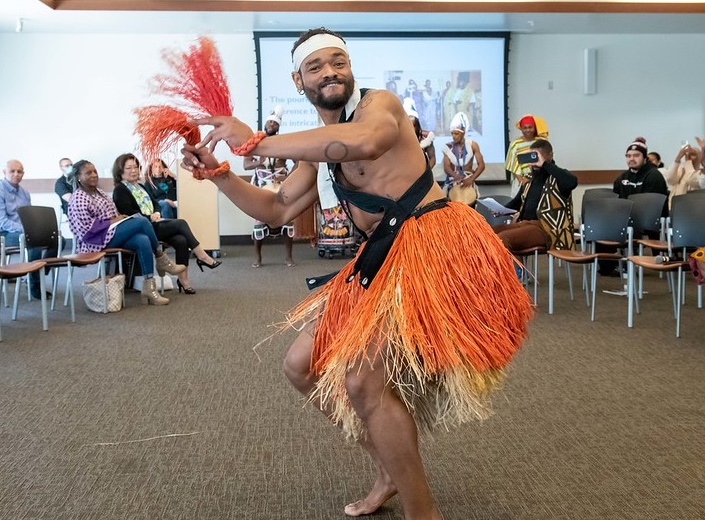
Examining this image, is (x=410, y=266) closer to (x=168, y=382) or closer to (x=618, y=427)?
(x=618, y=427)

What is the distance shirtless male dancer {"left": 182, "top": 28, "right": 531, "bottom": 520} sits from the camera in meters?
2.01

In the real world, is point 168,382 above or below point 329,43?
below

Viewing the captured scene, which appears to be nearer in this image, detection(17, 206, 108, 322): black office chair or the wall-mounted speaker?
detection(17, 206, 108, 322): black office chair

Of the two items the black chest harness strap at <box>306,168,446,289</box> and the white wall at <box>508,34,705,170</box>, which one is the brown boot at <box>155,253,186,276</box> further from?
the white wall at <box>508,34,705,170</box>

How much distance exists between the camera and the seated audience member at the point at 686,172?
341 inches

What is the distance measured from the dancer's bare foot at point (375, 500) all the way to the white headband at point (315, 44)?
1241mm

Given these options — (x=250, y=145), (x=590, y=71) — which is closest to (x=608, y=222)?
(x=250, y=145)

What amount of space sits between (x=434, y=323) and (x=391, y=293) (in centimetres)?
14

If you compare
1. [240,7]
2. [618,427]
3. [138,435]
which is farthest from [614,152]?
[138,435]

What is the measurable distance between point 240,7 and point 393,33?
258 cm

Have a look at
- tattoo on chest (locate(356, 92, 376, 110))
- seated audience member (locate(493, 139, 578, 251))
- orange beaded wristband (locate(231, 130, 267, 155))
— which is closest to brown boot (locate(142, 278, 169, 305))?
seated audience member (locate(493, 139, 578, 251))

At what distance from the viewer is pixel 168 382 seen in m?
3.96

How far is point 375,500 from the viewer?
2350 mm

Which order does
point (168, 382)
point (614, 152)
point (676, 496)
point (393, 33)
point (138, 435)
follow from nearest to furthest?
point (676, 496), point (138, 435), point (168, 382), point (393, 33), point (614, 152)
